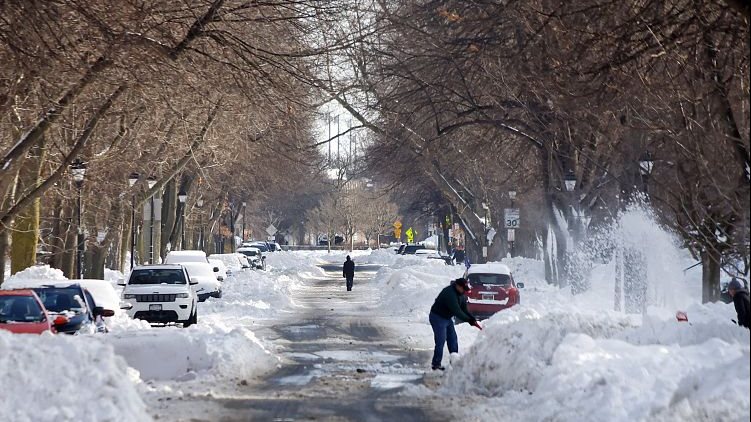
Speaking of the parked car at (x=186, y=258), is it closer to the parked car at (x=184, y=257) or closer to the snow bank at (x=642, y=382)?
the parked car at (x=184, y=257)

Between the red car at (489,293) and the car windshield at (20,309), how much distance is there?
14.9 meters

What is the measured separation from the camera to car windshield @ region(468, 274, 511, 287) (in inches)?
1352

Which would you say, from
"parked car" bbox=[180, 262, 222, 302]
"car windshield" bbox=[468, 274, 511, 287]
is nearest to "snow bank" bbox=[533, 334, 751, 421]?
"car windshield" bbox=[468, 274, 511, 287]

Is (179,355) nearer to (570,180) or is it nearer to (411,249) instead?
(570,180)

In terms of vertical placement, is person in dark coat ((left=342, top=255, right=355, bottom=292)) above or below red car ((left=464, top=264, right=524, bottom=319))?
above

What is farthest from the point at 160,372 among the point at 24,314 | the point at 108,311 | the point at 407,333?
the point at 407,333

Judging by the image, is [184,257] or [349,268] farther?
[349,268]

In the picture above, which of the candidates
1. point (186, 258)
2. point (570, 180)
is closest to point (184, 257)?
point (186, 258)

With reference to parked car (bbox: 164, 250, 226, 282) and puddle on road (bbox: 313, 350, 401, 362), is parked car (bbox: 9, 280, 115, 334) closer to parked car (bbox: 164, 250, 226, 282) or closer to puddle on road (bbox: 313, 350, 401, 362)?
puddle on road (bbox: 313, 350, 401, 362)

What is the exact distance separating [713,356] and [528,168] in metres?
45.0

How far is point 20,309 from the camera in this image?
21094 millimetres

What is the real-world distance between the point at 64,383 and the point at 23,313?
26.4ft

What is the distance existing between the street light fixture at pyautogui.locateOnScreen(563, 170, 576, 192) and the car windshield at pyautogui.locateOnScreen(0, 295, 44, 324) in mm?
22313

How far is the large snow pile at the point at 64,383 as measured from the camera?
12.8 meters
